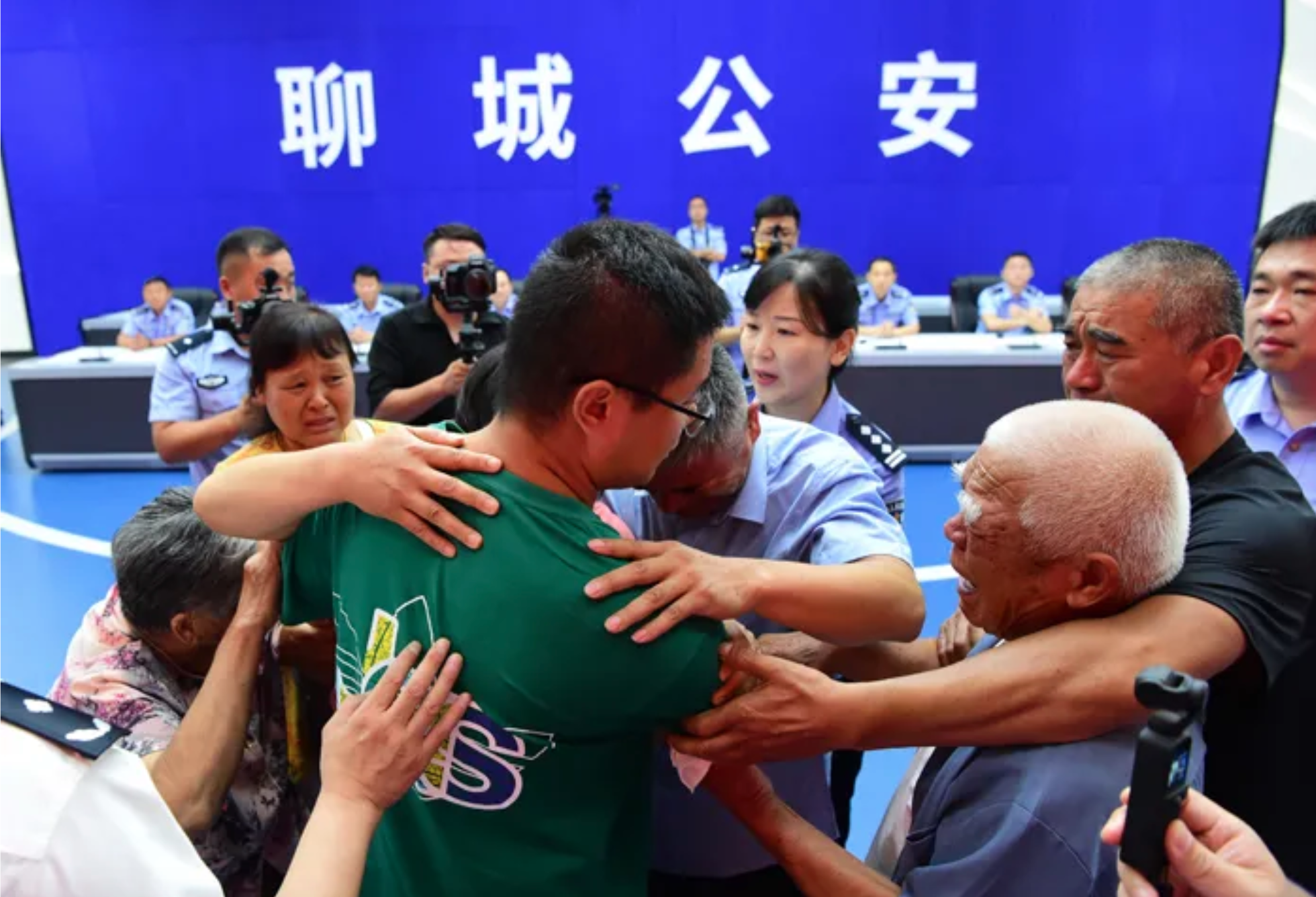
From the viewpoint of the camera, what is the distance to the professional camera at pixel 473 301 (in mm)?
3291

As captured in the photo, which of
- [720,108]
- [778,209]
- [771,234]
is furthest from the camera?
[720,108]

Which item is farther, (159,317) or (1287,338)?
(159,317)

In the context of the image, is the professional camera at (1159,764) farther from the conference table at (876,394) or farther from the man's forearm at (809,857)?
the conference table at (876,394)

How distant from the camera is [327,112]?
31.0ft

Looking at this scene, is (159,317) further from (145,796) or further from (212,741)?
(145,796)

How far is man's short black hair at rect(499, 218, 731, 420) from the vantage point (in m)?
1.07

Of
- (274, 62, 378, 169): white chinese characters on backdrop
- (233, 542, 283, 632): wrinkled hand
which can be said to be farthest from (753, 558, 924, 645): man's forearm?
(274, 62, 378, 169): white chinese characters on backdrop

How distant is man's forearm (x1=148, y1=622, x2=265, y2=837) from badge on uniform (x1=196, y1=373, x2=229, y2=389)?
7.02 ft

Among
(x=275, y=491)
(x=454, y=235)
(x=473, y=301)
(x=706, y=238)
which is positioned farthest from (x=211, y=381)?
(x=706, y=238)

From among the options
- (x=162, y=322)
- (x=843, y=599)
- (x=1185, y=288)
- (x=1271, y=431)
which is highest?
(x=1185, y=288)

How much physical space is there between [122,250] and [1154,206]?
9.69 m

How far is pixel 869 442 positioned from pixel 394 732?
1769 mm

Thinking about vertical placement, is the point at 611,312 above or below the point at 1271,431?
above

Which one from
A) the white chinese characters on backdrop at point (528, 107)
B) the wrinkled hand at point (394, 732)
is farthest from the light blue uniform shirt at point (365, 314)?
the wrinkled hand at point (394, 732)
